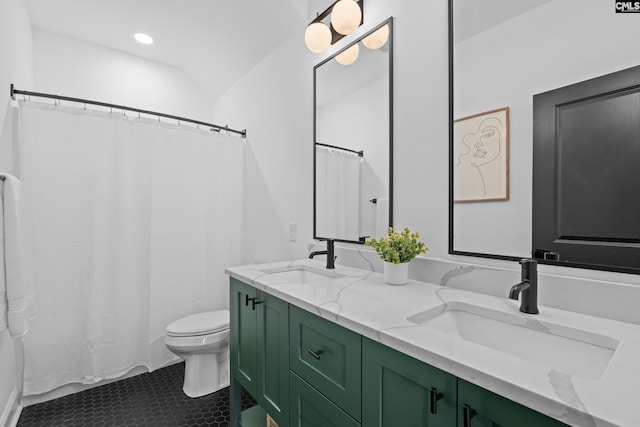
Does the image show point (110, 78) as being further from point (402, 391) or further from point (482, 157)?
point (402, 391)

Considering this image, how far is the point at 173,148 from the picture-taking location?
229cm

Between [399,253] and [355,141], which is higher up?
[355,141]

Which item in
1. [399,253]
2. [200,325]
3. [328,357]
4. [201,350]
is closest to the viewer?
[328,357]

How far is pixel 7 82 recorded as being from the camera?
5.30ft

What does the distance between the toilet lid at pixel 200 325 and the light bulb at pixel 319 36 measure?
1.75 metres

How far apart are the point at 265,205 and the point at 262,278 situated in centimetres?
106

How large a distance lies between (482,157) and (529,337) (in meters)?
0.61

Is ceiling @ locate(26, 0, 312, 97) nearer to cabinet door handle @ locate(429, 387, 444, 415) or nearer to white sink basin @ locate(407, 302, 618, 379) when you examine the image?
white sink basin @ locate(407, 302, 618, 379)

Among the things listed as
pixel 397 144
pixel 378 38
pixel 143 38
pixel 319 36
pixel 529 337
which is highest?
pixel 143 38

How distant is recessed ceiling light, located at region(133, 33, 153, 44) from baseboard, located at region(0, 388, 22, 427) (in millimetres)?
2487

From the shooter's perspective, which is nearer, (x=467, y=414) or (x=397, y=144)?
(x=467, y=414)

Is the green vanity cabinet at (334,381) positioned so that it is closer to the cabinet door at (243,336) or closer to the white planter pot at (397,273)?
the cabinet door at (243,336)

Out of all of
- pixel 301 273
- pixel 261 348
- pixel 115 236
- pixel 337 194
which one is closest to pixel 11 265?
pixel 115 236

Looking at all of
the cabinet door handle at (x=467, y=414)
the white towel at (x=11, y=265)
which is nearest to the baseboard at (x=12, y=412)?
the white towel at (x=11, y=265)
